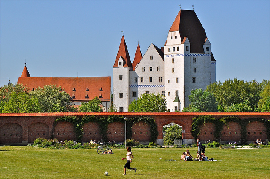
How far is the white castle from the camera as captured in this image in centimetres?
11700

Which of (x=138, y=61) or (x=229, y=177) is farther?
(x=138, y=61)

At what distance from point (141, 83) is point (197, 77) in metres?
12.8

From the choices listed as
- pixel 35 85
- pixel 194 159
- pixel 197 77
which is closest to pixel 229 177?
pixel 194 159

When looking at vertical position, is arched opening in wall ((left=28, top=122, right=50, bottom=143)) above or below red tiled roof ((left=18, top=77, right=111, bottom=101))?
below

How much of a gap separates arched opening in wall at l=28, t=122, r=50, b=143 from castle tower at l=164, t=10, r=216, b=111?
5242 cm

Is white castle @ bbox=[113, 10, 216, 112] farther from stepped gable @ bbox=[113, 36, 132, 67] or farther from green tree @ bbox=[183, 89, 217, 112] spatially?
green tree @ bbox=[183, 89, 217, 112]

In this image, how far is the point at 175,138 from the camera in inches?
2616

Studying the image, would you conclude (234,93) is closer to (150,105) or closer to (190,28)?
(190,28)

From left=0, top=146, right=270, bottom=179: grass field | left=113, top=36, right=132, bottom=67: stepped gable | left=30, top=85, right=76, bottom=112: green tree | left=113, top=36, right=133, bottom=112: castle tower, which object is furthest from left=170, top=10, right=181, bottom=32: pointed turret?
left=0, top=146, right=270, bottom=179: grass field

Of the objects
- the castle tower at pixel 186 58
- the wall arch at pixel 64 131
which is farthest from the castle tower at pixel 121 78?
the wall arch at pixel 64 131

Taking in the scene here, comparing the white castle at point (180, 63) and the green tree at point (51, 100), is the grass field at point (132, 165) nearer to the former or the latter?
the green tree at point (51, 100)

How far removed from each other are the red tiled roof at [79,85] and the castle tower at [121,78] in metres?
7.50

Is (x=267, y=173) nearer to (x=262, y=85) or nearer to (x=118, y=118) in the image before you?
(x=118, y=118)

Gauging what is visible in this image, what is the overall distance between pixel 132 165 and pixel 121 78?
84.1m
